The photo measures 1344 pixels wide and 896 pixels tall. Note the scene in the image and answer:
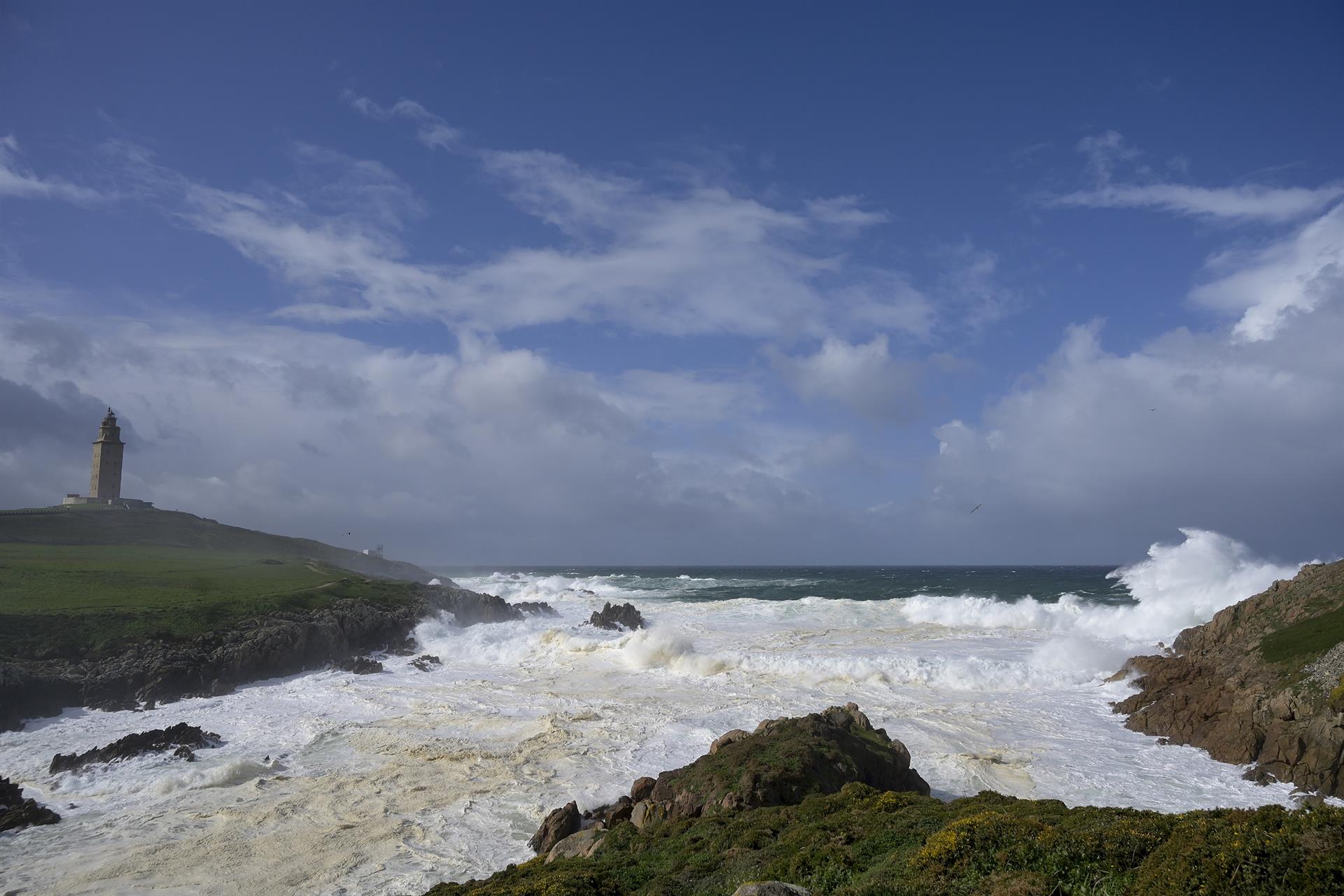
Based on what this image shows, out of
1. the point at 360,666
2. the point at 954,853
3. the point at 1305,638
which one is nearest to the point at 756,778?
the point at 954,853

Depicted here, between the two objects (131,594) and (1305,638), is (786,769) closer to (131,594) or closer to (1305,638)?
(1305,638)

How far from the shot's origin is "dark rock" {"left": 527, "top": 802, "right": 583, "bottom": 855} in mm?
14898

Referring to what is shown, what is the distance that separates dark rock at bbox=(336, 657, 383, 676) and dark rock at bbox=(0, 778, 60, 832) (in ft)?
56.4

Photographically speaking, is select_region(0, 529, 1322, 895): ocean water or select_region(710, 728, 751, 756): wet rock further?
select_region(710, 728, 751, 756): wet rock

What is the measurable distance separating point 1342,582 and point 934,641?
19837 millimetres

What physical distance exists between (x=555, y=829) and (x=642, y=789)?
2.19 metres

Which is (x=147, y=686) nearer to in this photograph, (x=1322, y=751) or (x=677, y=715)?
(x=677, y=715)

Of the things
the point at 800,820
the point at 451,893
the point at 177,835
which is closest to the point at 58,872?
the point at 177,835

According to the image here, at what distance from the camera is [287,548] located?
3150 inches

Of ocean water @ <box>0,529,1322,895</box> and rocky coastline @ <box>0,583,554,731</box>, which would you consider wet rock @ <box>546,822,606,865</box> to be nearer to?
ocean water @ <box>0,529,1322,895</box>

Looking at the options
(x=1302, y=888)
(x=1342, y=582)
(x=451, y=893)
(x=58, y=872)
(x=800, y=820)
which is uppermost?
(x=1342, y=582)

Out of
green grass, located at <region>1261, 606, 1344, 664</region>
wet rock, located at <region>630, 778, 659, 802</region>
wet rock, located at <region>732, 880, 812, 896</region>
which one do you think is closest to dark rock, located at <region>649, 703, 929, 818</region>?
wet rock, located at <region>630, 778, 659, 802</region>

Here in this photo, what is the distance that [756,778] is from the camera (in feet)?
47.6

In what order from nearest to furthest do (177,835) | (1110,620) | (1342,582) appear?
(177,835) → (1342,582) → (1110,620)
